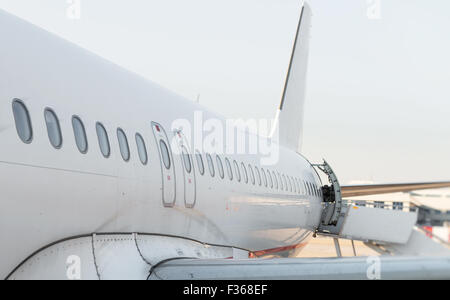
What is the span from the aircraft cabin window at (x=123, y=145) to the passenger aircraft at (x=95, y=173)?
2 centimetres

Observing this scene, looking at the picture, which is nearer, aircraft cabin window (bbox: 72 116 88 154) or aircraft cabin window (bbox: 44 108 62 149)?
aircraft cabin window (bbox: 44 108 62 149)

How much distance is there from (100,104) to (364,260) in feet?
9.15

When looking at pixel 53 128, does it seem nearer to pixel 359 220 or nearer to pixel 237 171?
pixel 237 171

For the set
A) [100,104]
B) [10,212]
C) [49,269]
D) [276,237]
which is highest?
[100,104]

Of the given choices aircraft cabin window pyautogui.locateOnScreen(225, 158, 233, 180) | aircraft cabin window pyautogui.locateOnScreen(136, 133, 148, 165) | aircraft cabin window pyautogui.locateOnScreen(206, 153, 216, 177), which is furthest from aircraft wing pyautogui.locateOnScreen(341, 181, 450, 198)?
aircraft cabin window pyautogui.locateOnScreen(136, 133, 148, 165)

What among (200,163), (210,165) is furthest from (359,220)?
(200,163)

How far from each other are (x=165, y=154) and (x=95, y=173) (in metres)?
1.85

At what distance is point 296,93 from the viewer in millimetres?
19453

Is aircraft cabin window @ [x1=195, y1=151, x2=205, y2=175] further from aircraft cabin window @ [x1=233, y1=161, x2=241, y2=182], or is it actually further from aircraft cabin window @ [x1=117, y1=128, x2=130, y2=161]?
aircraft cabin window @ [x1=117, y1=128, x2=130, y2=161]

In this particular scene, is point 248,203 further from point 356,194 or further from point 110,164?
point 356,194

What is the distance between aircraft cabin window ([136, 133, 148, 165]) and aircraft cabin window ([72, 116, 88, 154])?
3.64 feet

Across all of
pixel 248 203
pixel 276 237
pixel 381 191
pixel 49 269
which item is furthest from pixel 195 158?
pixel 381 191

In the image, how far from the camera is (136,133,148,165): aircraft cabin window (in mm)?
6281
